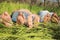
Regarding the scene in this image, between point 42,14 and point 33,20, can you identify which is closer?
point 33,20

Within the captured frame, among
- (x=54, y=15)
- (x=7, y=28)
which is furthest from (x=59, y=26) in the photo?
(x=7, y=28)

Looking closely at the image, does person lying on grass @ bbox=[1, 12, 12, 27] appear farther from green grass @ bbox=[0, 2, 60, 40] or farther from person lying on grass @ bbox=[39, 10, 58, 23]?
person lying on grass @ bbox=[39, 10, 58, 23]

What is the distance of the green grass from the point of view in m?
5.07

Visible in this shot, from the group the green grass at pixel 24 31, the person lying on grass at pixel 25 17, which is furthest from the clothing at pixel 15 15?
the green grass at pixel 24 31

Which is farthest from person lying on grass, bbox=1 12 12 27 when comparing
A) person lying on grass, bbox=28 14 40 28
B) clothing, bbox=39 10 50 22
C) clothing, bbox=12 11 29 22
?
clothing, bbox=39 10 50 22

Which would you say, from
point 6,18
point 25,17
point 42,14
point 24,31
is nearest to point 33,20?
point 25,17

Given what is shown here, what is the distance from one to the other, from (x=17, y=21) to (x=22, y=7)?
1.14 ft

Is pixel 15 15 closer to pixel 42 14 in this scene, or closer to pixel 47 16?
pixel 42 14

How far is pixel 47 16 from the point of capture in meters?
5.79

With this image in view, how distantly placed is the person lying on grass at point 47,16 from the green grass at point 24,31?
0.15m

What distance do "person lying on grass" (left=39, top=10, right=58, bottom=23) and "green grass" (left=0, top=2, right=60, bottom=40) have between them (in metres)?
0.15

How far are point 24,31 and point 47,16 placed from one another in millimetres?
748

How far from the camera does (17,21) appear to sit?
5.48 meters

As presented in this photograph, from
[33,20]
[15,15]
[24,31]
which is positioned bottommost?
[24,31]
